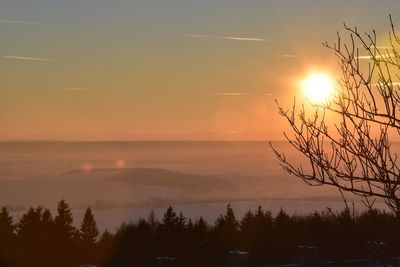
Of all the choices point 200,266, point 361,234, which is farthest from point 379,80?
point 200,266

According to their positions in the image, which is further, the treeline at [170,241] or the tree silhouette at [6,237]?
the tree silhouette at [6,237]

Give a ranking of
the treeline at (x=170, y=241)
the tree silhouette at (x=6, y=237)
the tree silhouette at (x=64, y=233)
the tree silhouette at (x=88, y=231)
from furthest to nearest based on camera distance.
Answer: the tree silhouette at (x=88, y=231)
the tree silhouette at (x=64, y=233)
the tree silhouette at (x=6, y=237)
the treeline at (x=170, y=241)

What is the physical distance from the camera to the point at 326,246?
1516cm

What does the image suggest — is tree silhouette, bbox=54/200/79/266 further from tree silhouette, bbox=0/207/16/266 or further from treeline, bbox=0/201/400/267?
tree silhouette, bbox=0/207/16/266

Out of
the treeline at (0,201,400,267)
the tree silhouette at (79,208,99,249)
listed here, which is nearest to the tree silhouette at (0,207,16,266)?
the treeline at (0,201,400,267)

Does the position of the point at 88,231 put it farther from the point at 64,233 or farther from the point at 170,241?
the point at 170,241

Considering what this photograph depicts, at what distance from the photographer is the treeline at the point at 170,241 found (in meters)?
15.0

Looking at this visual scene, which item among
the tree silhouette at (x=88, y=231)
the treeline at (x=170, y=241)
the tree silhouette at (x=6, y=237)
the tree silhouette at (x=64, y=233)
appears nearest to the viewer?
the treeline at (x=170, y=241)

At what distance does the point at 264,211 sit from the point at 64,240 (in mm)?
6299

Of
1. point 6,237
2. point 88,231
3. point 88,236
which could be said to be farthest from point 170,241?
point 88,231

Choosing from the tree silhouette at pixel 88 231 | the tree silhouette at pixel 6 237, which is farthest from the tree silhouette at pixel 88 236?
the tree silhouette at pixel 6 237

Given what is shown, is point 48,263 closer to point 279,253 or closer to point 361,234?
point 279,253

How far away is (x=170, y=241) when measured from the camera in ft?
53.8

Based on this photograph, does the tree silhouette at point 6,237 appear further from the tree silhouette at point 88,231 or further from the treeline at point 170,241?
the tree silhouette at point 88,231
